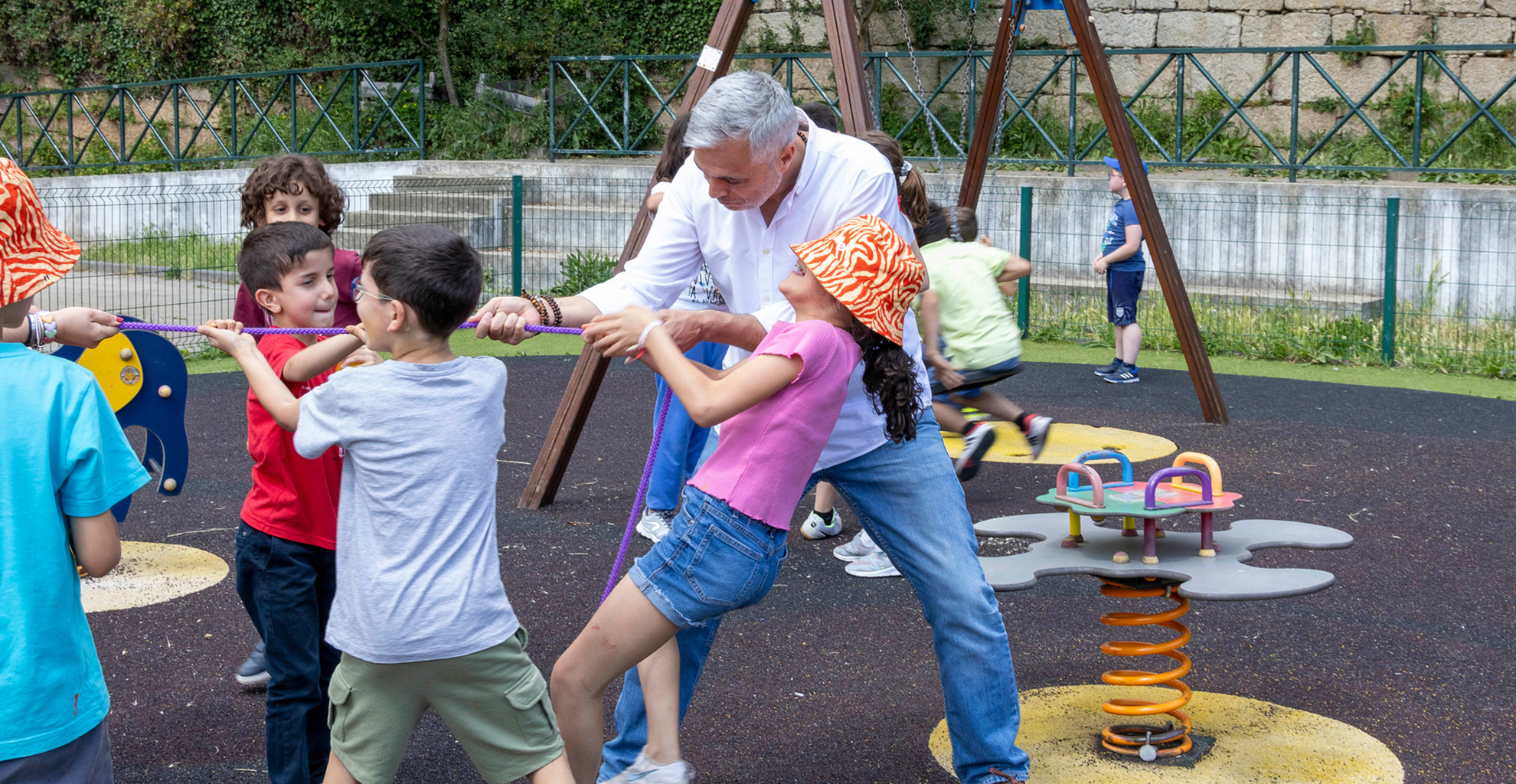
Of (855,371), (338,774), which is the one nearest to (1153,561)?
(855,371)

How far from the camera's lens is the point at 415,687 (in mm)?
2490

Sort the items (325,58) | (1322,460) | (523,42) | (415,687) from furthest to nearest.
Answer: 1. (325,58)
2. (523,42)
3. (1322,460)
4. (415,687)

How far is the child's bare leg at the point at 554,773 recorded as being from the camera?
8.50 feet

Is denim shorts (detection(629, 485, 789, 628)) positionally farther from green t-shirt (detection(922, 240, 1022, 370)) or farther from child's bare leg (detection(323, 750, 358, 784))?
green t-shirt (detection(922, 240, 1022, 370))

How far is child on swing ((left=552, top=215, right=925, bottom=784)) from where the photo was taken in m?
2.71

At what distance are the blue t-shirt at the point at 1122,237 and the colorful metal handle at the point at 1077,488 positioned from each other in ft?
21.2

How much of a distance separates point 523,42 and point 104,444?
58.3 feet

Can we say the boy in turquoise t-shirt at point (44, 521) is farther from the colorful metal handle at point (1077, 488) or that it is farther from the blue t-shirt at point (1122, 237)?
the blue t-shirt at point (1122, 237)

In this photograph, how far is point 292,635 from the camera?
9.96ft

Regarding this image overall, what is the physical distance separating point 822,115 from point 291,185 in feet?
6.84

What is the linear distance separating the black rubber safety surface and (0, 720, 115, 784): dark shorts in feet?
3.85

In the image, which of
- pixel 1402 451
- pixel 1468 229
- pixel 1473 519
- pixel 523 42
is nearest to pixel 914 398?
pixel 1473 519

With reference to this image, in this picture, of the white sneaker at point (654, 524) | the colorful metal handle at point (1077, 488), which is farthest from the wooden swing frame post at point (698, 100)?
the colorful metal handle at point (1077, 488)

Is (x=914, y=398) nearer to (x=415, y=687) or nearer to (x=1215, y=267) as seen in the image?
(x=415, y=687)
